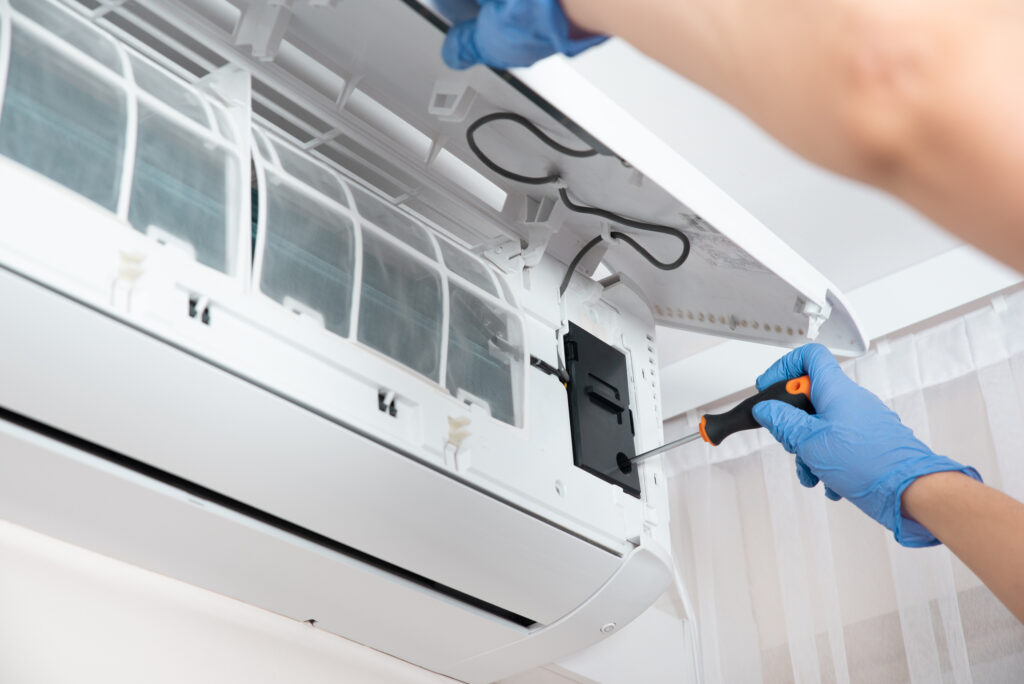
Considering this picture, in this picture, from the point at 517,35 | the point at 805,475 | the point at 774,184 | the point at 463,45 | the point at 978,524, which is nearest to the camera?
the point at 517,35

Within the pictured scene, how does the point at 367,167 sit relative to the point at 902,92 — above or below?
above

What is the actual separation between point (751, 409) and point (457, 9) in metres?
0.88

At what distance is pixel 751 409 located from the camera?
1597mm

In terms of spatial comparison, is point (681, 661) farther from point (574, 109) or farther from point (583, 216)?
point (574, 109)

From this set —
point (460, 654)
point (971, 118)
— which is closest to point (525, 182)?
point (460, 654)

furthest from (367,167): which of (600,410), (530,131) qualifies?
(600,410)

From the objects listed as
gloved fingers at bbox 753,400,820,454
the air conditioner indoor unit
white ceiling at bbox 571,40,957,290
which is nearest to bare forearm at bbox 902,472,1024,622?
gloved fingers at bbox 753,400,820,454

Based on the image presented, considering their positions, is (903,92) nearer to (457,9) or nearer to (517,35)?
(517,35)

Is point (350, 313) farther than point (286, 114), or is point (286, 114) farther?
point (286, 114)

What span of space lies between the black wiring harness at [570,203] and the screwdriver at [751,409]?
0.82 feet

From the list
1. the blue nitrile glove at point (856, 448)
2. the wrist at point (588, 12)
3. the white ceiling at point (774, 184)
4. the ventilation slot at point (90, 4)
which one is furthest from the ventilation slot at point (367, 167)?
the wrist at point (588, 12)

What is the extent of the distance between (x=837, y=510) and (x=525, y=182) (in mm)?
1157

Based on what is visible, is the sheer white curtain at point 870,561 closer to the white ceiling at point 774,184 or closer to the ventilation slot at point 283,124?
the white ceiling at point 774,184

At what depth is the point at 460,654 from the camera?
171 centimetres
